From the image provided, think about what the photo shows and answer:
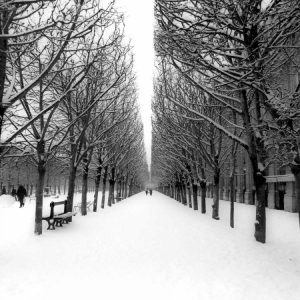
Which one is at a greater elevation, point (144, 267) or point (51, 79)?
point (51, 79)

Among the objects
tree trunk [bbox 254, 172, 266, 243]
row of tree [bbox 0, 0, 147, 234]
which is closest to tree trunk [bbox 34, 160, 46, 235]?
row of tree [bbox 0, 0, 147, 234]

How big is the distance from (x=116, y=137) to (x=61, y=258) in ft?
61.9

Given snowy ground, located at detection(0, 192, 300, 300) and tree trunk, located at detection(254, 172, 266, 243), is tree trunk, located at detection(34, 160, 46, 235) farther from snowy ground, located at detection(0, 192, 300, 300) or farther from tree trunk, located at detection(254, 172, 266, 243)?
tree trunk, located at detection(254, 172, 266, 243)

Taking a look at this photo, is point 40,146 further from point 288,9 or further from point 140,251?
point 288,9

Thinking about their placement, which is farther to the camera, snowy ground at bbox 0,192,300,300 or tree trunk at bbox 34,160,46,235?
tree trunk at bbox 34,160,46,235

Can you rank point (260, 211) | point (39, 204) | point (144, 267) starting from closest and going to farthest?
point (144, 267), point (260, 211), point (39, 204)

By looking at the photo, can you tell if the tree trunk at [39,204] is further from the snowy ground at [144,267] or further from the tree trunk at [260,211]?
the tree trunk at [260,211]

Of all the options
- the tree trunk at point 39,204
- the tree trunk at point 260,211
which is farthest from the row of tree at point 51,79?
the tree trunk at point 260,211

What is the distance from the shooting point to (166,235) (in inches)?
491

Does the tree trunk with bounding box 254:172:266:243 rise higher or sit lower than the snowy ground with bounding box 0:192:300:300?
higher

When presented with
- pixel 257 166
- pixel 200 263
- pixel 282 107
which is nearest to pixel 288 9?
pixel 282 107

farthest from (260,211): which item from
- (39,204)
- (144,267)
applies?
(39,204)

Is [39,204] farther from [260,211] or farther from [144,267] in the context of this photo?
[260,211]

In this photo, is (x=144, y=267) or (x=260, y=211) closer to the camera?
(x=144, y=267)
